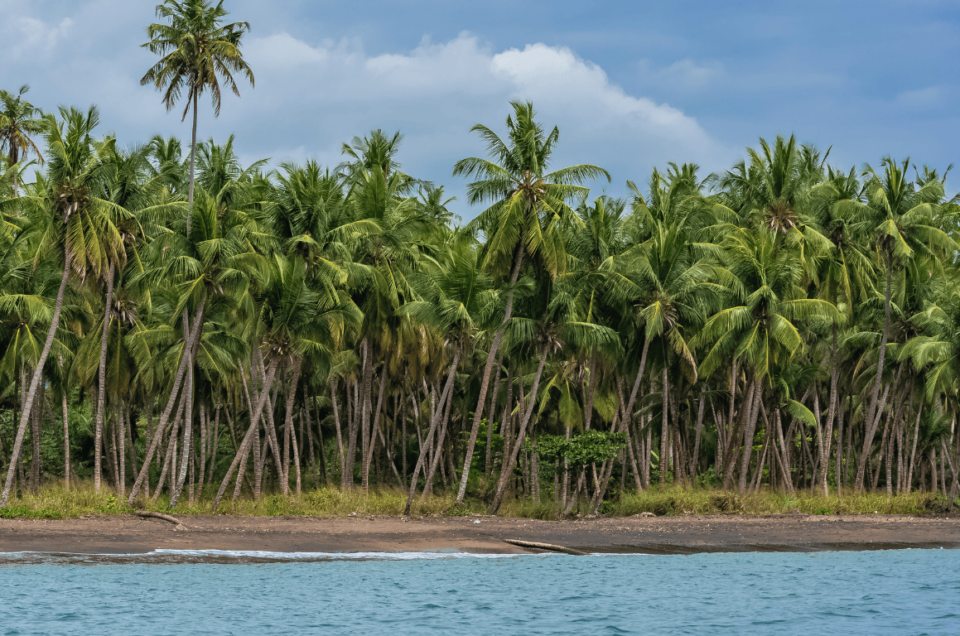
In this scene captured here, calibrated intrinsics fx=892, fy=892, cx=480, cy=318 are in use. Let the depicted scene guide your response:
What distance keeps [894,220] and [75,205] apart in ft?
86.0

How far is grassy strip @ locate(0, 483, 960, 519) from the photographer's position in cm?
2452

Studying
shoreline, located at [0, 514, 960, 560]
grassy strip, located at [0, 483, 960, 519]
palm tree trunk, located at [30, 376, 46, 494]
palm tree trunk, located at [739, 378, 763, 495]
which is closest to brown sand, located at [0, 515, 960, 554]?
shoreline, located at [0, 514, 960, 560]

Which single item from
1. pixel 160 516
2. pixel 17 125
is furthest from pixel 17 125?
pixel 160 516

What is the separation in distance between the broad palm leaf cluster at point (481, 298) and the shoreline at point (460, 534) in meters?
2.87

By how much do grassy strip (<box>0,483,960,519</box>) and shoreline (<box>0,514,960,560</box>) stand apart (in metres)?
0.96

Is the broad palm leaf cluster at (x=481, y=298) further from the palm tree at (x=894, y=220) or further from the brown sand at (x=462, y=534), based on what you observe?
the brown sand at (x=462, y=534)

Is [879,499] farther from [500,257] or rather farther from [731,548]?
[500,257]

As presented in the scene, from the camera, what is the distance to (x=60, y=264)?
2538cm

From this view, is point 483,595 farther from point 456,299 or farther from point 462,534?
point 456,299

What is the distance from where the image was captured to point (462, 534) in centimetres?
2292

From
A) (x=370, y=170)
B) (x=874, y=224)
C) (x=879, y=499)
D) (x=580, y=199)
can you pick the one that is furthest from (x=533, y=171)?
(x=879, y=499)

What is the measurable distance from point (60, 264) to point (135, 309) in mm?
4313

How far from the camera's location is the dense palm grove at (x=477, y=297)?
2583 cm

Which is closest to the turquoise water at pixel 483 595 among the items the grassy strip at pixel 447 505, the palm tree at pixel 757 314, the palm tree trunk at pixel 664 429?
the grassy strip at pixel 447 505
